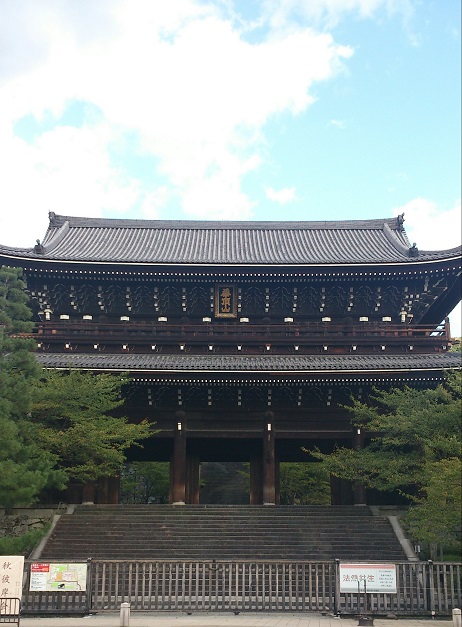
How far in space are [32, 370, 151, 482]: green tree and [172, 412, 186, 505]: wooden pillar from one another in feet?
6.99

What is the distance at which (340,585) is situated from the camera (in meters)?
14.3

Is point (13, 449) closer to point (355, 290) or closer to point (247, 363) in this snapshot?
point (247, 363)

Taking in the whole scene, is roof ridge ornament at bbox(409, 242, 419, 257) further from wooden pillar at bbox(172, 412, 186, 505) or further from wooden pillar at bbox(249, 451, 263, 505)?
wooden pillar at bbox(172, 412, 186, 505)

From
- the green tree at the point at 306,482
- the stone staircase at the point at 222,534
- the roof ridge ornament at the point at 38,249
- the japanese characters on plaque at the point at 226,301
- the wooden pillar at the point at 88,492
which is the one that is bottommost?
the stone staircase at the point at 222,534

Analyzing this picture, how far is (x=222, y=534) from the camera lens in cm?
1944

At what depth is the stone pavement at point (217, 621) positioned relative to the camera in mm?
13273

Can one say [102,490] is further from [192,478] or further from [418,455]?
[418,455]

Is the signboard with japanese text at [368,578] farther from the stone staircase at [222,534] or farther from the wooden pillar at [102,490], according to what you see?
the wooden pillar at [102,490]

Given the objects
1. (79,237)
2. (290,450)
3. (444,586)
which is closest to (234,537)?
(444,586)

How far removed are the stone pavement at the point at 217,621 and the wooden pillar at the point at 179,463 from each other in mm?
7825

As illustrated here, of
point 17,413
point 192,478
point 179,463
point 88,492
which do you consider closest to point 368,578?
point 179,463

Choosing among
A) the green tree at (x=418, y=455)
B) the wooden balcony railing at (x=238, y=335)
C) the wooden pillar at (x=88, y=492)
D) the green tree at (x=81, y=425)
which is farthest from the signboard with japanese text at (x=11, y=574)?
the wooden balcony railing at (x=238, y=335)

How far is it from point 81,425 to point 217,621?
27.3ft

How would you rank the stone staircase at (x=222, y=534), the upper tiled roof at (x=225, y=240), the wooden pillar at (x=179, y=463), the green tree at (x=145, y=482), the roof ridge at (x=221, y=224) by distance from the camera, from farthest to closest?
the green tree at (x=145, y=482) < the roof ridge at (x=221, y=224) < the upper tiled roof at (x=225, y=240) < the wooden pillar at (x=179, y=463) < the stone staircase at (x=222, y=534)
